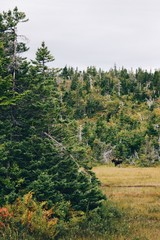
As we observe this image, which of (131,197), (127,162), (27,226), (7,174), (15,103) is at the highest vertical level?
(15,103)

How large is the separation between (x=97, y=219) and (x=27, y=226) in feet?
12.1

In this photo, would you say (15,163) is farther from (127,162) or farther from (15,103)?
(127,162)

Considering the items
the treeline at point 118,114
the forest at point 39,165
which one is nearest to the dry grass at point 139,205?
the forest at point 39,165

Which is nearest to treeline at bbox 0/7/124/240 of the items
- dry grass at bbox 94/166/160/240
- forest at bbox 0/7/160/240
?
forest at bbox 0/7/160/240

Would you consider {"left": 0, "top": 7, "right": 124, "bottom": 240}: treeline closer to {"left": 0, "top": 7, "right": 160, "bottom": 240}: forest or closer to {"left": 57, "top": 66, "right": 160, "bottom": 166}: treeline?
{"left": 0, "top": 7, "right": 160, "bottom": 240}: forest

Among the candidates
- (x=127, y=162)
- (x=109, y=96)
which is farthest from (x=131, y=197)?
(x=109, y=96)

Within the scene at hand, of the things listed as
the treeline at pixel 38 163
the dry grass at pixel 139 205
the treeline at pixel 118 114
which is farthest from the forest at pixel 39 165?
the treeline at pixel 118 114

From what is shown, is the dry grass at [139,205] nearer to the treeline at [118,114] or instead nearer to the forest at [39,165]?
the forest at [39,165]

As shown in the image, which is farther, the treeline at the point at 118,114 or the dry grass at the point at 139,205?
the treeline at the point at 118,114

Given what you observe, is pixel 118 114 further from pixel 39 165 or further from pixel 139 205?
pixel 39 165

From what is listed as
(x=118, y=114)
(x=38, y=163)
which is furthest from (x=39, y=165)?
(x=118, y=114)

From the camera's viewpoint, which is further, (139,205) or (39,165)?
(139,205)

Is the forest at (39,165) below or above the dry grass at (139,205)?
above

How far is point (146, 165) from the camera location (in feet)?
196
